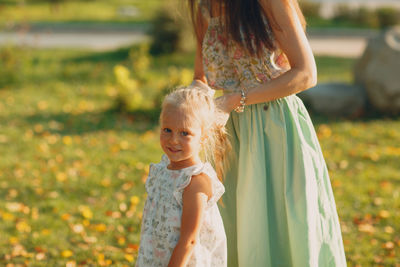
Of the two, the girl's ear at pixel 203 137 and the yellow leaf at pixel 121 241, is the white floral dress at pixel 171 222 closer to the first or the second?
the girl's ear at pixel 203 137

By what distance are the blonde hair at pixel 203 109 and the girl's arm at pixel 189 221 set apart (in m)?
0.20

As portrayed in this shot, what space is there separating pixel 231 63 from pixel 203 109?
0.46 metres

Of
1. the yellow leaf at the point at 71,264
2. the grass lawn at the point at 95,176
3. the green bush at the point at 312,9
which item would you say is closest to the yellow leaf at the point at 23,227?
the grass lawn at the point at 95,176

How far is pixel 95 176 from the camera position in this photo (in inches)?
193

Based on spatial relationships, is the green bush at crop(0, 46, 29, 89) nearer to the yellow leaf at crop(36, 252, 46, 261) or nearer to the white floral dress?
the yellow leaf at crop(36, 252, 46, 261)

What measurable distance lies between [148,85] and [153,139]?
256 cm

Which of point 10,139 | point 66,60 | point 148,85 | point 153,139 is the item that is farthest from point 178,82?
point 66,60

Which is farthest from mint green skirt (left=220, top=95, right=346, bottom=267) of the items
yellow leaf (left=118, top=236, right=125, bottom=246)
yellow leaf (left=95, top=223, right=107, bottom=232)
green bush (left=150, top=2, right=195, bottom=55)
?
green bush (left=150, top=2, right=195, bottom=55)

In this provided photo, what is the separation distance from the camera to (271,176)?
2.10 m

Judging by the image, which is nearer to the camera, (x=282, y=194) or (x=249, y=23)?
(x=249, y=23)

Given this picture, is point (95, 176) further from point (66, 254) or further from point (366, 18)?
point (366, 18)

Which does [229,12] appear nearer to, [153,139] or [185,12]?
[185,12]

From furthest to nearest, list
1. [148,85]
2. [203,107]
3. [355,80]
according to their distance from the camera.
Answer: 1. [148,85]
2. [355,80]
3. [203,107]

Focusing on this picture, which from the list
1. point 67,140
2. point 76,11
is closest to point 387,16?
point 76,11
